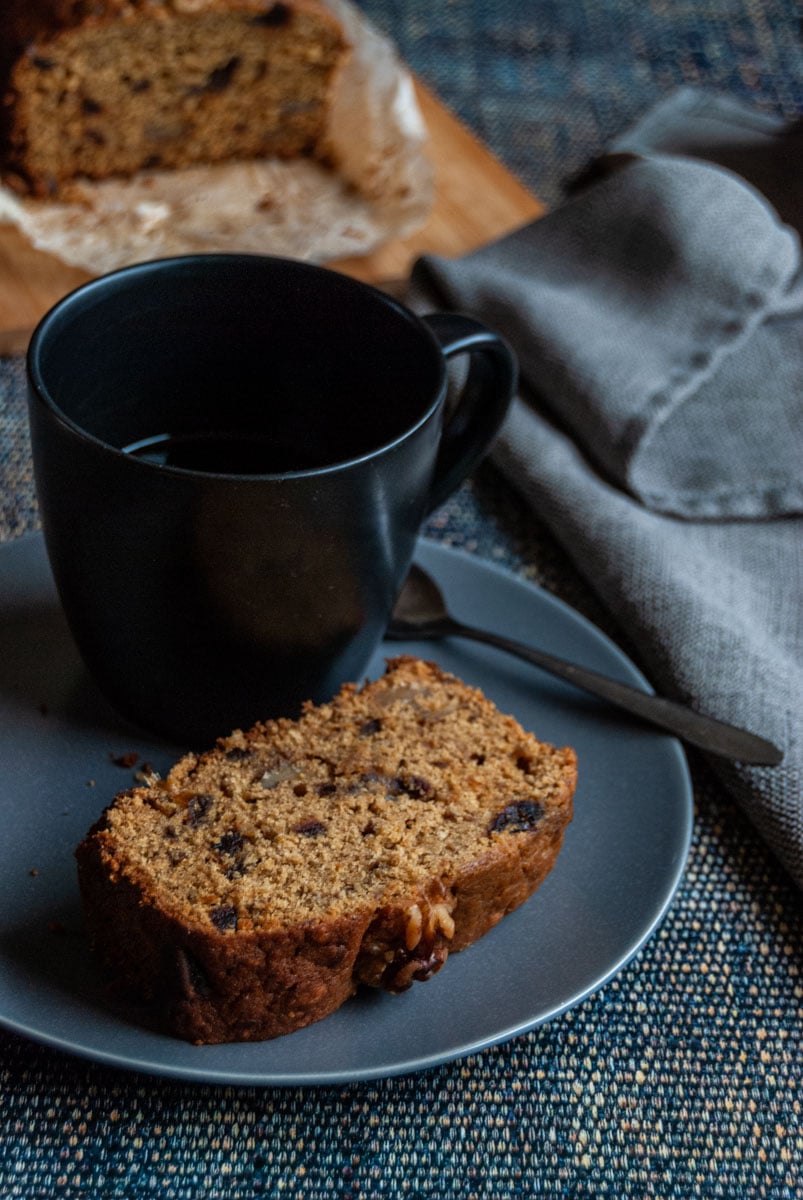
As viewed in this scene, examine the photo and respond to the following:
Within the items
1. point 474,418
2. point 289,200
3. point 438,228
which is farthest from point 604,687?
point 289,200

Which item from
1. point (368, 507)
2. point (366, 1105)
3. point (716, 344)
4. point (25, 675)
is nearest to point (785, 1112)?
point (366, 1105)

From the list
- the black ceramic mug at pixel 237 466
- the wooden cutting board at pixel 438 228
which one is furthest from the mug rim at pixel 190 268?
the wooden cutting board at pixel 438 228

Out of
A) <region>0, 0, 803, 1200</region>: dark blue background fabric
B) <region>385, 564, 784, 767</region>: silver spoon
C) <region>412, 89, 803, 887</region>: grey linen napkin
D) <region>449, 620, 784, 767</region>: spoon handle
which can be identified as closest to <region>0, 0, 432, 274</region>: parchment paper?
<region>412, 89, 803, 887</region>: grey linen napkin

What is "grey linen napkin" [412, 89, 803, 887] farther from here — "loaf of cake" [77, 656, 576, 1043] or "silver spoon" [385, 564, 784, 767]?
"loaf of cake" [77, 656, 576, 1043]

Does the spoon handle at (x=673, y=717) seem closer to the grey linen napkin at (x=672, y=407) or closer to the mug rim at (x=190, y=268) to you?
the grey linen napkin at (x=672, y=407)

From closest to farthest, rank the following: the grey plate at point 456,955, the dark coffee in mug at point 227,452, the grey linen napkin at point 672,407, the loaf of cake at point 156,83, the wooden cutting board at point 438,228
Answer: the grey plate at point 456,955
the dark coffee in mug at point 227,452
the grey linen napkin at point 672,407
the wooden cutting board at point 438,228
the loaf of cake at point 156,83

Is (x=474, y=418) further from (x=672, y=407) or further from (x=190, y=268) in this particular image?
(x=672, y=407)

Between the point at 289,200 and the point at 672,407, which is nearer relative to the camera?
the point at 672,407

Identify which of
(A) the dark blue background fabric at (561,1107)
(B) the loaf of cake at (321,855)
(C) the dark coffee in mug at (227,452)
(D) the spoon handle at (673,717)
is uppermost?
(C) the dark coffee in mug at (227,452)

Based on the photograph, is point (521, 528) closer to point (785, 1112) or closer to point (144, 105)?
point (785, 1112)
